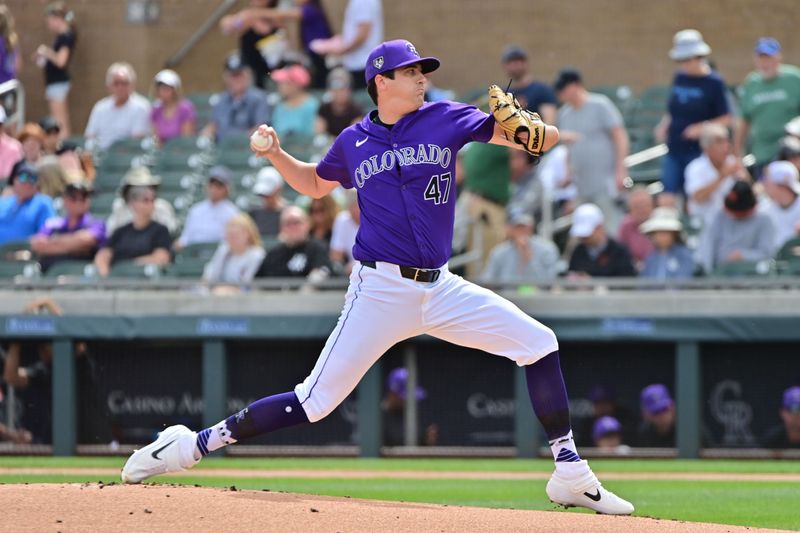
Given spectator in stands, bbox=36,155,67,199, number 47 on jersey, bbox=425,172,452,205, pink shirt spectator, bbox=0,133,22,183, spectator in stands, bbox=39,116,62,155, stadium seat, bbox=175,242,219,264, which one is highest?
spectator in stands, bbox=39,116,62,155

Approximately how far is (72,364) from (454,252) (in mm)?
3391

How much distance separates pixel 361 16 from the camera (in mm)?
15188

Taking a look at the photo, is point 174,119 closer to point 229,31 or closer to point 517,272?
point 229,31

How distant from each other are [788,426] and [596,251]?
1985 mm

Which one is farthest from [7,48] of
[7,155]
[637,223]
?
[637,223]

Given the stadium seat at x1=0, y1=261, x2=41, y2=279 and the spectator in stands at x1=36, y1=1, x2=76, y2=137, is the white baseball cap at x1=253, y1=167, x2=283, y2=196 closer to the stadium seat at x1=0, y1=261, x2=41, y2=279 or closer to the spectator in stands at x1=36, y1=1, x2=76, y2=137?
the stadium seat at x1=0, y1=261, x2=41, y2=279

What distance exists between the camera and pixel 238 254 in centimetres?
1153

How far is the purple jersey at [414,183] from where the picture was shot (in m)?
5.98

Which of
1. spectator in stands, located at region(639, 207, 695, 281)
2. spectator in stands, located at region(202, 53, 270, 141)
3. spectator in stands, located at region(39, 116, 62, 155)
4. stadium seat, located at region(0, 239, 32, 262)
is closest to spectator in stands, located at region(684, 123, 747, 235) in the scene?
spectator in stands, located at region(639, 207, 695, 281)

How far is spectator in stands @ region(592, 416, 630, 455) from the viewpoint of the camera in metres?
10.6

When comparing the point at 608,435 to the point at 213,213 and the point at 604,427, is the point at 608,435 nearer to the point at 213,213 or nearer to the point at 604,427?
the point at 604,427

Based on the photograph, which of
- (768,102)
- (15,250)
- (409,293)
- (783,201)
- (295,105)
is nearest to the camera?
(409,293)

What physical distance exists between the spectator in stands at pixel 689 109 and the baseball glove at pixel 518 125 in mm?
7026

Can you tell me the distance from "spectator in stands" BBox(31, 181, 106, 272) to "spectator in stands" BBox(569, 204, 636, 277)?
4.13 metres
